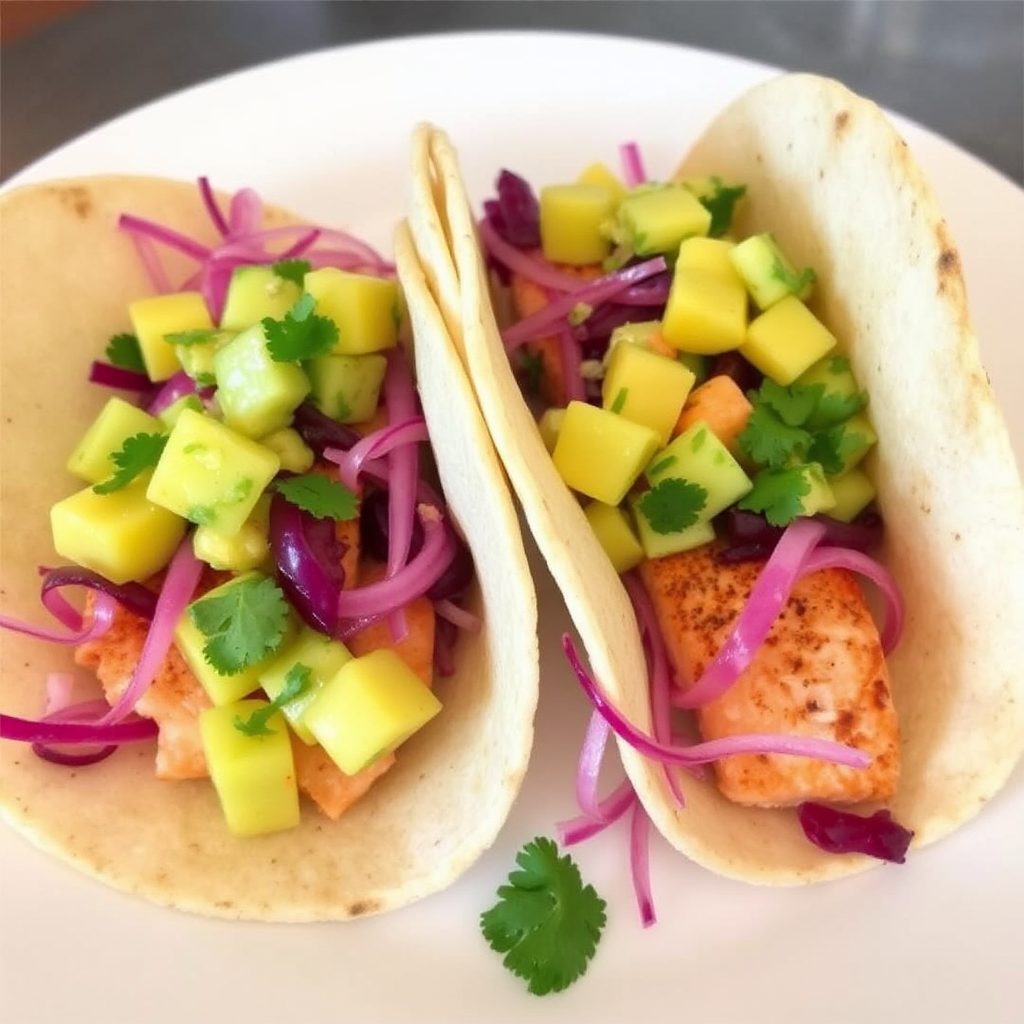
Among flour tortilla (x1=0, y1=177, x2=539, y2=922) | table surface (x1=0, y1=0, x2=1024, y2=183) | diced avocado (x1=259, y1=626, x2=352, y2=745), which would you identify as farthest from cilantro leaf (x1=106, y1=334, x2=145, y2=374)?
table surface (x1=0, y1=0, x2=1024, y2=183)

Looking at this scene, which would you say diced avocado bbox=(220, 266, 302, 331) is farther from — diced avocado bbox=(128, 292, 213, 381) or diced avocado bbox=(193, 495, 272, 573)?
diced avocado bbox=(193, 495, 272, 573)

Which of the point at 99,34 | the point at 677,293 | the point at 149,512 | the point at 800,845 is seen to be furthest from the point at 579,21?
the point at 800,845

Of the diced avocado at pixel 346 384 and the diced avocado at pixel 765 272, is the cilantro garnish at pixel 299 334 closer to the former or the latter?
the diced avocado at pixel 346 384

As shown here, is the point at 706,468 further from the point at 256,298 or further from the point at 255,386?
the point at 256,298

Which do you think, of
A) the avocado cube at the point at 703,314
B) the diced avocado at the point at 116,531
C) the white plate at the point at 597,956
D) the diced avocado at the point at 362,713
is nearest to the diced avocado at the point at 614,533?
the white plate at the point at 597,956

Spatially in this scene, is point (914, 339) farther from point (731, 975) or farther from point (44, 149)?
point (44, 149)

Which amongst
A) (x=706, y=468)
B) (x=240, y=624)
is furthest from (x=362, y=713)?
(x=706, y=468)

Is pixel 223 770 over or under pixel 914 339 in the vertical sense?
under
